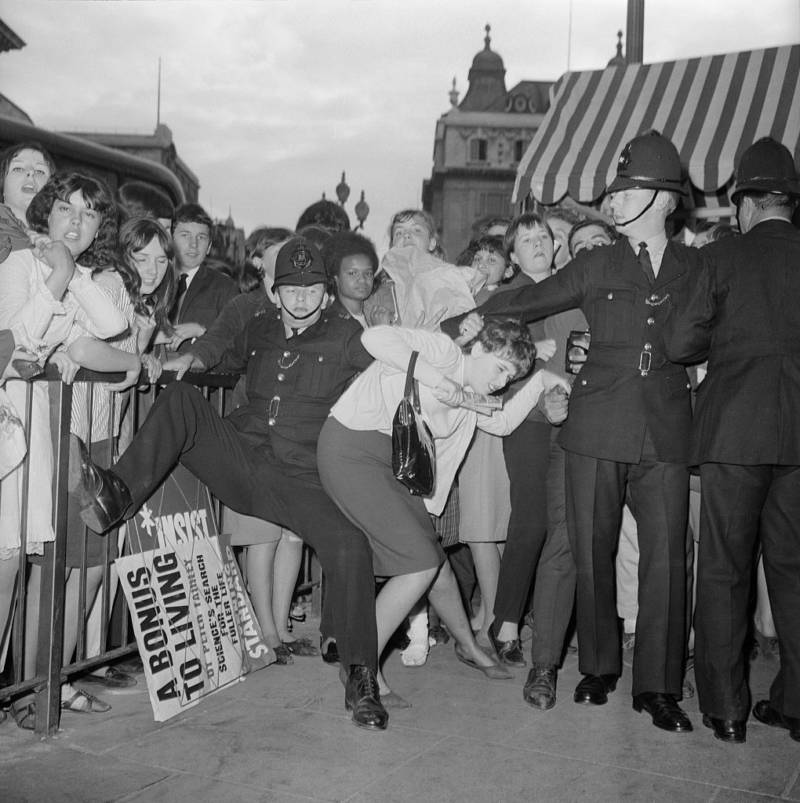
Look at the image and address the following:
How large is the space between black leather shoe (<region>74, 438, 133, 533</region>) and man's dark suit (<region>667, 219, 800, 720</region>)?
2304mm

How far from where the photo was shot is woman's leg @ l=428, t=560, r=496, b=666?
4.77m

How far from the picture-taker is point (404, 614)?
4355 mm

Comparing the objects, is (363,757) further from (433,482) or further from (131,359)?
(131,359)

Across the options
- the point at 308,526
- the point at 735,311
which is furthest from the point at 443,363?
the point at 735,311

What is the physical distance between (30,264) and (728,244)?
110 inches

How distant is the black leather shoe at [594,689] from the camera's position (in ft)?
14.5

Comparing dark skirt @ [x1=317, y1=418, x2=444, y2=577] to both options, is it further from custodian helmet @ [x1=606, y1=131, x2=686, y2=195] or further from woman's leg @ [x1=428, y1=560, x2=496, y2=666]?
custodian helmet @ [x1=606, y1=131, x2=686, y2=195]

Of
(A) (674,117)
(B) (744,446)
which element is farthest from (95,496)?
(A) (674,117)

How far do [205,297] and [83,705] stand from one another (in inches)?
111

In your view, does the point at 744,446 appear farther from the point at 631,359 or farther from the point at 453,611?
the point at 453,611

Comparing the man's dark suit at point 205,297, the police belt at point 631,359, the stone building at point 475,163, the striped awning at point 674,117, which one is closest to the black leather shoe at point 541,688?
the police belt at point 631,359

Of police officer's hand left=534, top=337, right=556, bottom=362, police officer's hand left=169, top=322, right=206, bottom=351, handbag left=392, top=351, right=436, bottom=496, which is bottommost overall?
handbag left=392, top=351, right=436, bottom=496

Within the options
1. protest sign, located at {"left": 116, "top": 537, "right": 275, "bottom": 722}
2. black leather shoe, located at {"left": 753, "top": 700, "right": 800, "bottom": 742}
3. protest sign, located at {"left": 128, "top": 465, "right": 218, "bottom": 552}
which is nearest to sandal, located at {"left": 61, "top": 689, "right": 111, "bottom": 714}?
protest sign, located at {"left": 116, "top": 537, "right": 275, "bottom": 722}

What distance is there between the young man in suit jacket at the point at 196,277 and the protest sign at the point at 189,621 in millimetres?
1881
